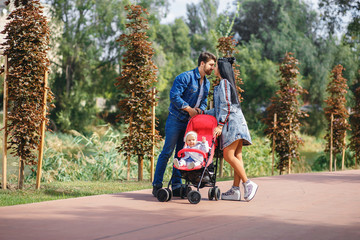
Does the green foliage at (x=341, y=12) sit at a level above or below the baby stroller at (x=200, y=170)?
above

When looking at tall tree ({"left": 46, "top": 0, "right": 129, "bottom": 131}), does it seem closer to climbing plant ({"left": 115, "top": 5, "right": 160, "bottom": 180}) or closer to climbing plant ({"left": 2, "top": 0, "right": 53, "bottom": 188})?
climbing plant ({"left": 115, "top": 5, "right": 160, "bottom": 180})

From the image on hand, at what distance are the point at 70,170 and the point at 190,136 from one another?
524 centimetres

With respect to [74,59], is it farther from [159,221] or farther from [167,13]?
[159,221]

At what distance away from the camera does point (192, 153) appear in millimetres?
6133

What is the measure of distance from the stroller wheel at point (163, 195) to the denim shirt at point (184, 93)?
1.01 metres

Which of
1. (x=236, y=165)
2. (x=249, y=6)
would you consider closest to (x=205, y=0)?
(x=249, y=6)

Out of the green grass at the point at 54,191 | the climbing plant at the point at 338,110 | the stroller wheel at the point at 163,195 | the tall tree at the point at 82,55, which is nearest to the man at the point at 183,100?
the stroller wheel at the point at 163,195

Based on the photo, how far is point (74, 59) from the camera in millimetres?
32156

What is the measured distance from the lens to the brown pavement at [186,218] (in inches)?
173

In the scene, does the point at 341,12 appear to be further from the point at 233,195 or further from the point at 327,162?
the point at 233,195

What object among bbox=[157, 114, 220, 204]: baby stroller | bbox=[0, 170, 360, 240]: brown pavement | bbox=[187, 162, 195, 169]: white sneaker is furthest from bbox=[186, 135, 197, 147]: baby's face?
bbox=[0, 170, 360, 240]: brown pavement

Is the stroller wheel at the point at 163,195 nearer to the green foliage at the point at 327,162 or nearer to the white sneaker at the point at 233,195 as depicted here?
the white sneaker at the point at 233,195

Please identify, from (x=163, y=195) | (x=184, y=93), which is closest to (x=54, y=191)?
(x=163, y=195)

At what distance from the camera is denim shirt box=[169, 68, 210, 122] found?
6.35 m
